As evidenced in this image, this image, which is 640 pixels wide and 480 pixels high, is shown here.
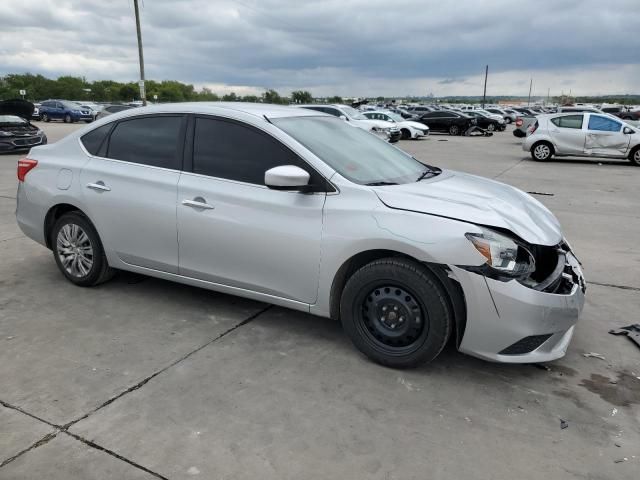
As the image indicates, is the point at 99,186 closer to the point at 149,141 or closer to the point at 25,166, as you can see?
the point at 149,141

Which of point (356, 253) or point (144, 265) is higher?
point (356, 253)

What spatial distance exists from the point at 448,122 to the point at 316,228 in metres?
29.7

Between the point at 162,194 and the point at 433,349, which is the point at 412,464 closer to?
the point at 433,349

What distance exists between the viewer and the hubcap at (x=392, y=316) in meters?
3.25

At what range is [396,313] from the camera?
3.31 metres

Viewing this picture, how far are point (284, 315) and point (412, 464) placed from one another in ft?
6.25

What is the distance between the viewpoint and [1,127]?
15945 mm

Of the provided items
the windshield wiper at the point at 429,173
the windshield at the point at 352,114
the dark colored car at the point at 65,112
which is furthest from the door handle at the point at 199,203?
the dark colored car at the point at 65,112

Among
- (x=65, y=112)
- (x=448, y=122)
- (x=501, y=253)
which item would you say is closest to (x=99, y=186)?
(x=501, y=253)

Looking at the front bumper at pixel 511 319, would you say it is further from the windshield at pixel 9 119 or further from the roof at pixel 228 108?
the windshield at pixel 9 119

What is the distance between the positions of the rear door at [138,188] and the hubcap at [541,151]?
50.2 ft

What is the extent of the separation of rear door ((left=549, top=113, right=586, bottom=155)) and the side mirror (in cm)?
1537

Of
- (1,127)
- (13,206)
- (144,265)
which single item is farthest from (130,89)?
(144,265)

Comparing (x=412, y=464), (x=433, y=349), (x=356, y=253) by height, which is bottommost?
(x=412, y=464)
